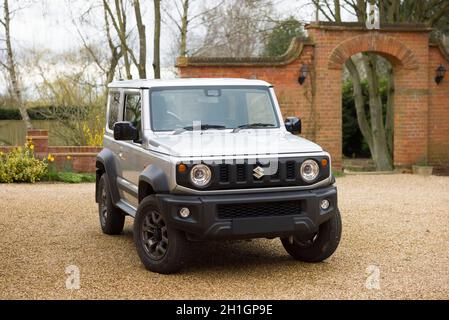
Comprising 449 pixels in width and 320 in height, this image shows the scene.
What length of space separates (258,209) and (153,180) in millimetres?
1003

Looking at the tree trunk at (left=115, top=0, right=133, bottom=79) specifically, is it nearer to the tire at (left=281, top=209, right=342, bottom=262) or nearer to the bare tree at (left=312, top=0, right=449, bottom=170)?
the bare tree at (left=312, top=0, right=449, bottom=170)

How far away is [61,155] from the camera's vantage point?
1605cm

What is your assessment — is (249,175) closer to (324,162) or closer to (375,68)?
(324,162)

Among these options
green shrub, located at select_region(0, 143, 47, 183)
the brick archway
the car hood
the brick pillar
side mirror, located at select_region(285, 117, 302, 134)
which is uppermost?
the brick archway

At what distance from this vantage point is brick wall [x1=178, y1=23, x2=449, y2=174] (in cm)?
1638

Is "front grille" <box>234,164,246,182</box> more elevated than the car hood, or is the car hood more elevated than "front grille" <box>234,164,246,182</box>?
the car hood

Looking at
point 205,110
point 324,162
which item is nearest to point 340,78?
point 205,110

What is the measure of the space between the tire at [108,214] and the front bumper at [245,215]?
8.14 feet

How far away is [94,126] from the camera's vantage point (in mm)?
19109

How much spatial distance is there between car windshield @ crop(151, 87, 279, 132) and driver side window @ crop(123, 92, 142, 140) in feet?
0.81

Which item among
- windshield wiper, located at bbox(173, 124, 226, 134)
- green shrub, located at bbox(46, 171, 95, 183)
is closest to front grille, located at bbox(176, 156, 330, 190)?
windshield wiper, located at bbox(173, 124, 226, 134)

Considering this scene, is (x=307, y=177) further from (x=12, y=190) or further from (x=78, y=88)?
(x=78, y=88)
